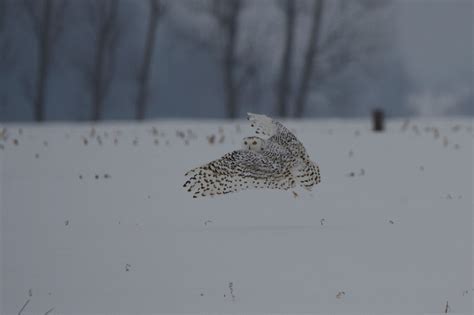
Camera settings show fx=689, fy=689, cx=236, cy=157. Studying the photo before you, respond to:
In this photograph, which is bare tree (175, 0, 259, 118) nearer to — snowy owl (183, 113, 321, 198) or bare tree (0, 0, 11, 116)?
bare tree (0, 0, 11, 116)

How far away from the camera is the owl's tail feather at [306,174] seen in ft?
27.4

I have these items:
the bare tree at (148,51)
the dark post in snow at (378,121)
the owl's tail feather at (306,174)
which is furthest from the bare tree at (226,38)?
the owl's tail feather at (306,174)

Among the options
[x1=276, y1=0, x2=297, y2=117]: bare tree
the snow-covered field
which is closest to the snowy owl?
the snow-covered field

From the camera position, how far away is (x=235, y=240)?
7570 millimetres

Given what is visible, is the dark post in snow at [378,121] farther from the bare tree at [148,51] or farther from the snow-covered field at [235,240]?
the bare tree at [148,51]

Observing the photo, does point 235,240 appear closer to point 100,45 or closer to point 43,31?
point 100,45

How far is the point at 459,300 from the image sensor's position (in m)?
6.21

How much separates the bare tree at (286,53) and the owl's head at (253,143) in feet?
59.9

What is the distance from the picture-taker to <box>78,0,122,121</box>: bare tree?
1038 inches

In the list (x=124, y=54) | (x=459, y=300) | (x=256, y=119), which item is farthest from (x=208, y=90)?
(x=459, y=300)

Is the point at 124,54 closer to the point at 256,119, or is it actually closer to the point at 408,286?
the point at 256,119

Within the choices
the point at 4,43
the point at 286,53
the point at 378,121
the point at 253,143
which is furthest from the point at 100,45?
the point at 253,143

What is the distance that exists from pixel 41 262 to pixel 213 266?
177 cm

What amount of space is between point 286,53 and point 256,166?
18.5 metres
